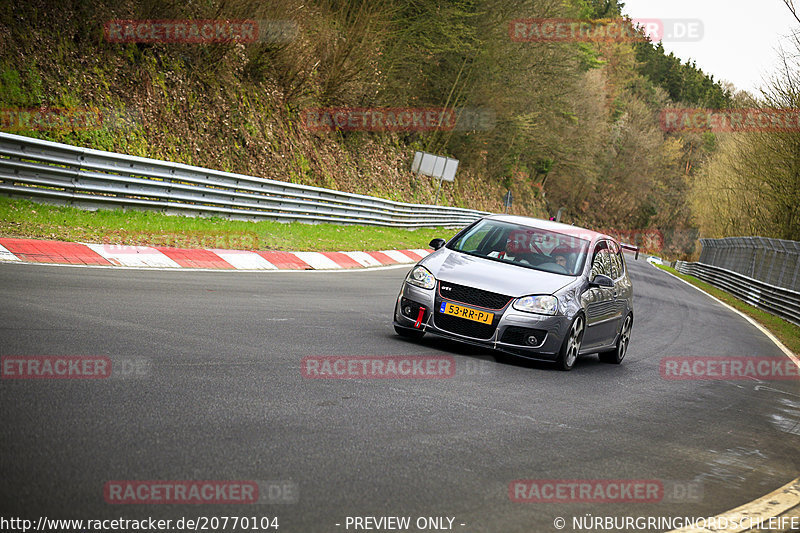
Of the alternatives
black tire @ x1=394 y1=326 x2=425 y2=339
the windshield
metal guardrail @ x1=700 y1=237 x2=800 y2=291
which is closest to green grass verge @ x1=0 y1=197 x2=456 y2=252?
black tire @ x1=394 y1=326 x2=425 y2=339

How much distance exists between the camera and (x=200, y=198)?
18500 millimetres

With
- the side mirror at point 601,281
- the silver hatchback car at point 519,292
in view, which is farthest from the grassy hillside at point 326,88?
the side mirror at point 601,281

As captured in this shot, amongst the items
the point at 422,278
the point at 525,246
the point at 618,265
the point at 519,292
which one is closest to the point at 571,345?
the point at 519,292

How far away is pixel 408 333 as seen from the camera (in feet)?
31.7

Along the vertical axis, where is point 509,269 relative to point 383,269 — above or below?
above

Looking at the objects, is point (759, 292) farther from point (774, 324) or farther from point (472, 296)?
point (472, 296)

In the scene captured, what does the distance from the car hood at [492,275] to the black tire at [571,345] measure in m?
0.45

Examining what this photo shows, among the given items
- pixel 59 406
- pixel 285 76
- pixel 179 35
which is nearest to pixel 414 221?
pixel 285 76

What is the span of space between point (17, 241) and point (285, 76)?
19922 mm

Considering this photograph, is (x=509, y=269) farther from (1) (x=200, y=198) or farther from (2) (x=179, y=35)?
(2) (x=179, y=35)

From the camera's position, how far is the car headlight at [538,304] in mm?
8883

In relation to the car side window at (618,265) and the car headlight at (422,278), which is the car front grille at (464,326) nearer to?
the car headlight at (422,278)

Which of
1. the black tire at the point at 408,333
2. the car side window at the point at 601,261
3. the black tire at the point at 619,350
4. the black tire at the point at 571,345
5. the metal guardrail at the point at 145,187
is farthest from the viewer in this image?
the metal guardrail at the point at 145,187

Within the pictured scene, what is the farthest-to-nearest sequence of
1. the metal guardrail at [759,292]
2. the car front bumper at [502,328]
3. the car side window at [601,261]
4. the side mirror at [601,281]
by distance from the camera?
the metal guardrail at [759,292] → the car side window at [601,261] → the side mirror at [601,281] → the car front bumper at [502,328]
